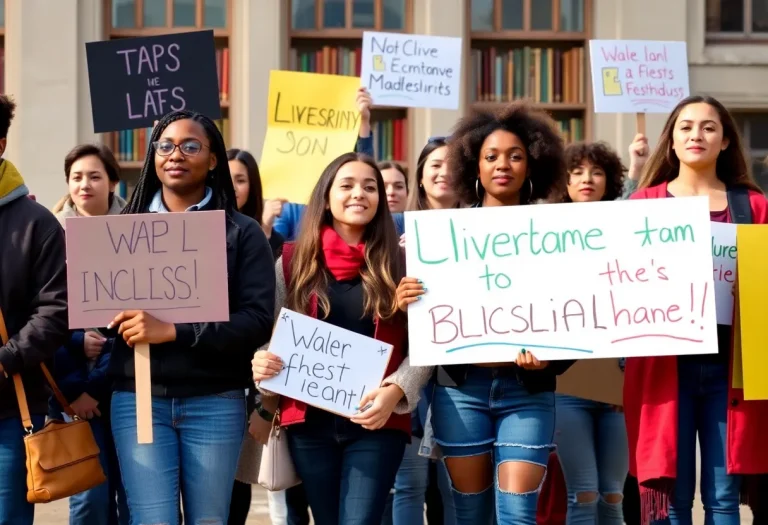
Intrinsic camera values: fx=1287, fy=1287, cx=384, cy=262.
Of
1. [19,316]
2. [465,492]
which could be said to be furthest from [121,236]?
[465,492]

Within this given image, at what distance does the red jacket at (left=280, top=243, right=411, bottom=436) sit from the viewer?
13.9ft

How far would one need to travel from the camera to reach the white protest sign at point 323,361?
4203 mm

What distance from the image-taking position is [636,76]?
6.86 metres

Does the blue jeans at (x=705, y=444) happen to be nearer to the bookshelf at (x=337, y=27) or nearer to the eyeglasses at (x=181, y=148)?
the eyeglasses at (x=181, y=148)

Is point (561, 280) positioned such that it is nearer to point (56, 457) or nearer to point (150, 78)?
point (56, 457)

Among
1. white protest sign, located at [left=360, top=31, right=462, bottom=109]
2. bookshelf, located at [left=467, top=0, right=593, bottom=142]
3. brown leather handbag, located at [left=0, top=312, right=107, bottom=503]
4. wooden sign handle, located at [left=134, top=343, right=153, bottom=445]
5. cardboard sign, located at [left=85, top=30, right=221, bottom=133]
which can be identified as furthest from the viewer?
bookshelf, located at [left=467, top=0, right=593, bottom=142]

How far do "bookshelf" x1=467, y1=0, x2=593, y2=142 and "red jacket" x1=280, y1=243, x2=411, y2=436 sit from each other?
484 centimetres

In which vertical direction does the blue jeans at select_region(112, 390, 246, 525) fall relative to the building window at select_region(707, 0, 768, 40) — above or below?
below

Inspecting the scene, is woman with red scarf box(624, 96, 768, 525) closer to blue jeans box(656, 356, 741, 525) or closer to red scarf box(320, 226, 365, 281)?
blue jeans box(656, 356, 741, 525)

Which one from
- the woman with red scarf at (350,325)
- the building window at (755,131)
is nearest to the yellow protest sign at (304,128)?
the woman with red scarf at (350,325)

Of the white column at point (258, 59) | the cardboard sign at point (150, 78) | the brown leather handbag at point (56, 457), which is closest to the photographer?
the brown leather handbag at point (56, 457)

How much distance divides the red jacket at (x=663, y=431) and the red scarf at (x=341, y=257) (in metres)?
1.01

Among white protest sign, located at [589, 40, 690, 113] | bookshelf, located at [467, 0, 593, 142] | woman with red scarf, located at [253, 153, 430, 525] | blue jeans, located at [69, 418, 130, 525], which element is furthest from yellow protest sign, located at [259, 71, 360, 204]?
bookshelf, located at [467, 0, 593, 142]

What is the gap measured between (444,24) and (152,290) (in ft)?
16.9
